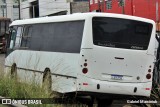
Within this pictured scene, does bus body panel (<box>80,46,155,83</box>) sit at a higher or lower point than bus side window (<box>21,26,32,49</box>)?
lower

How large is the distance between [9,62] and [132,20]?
7.04m

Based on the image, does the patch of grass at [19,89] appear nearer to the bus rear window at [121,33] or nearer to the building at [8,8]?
the bus rear window at [121,33]

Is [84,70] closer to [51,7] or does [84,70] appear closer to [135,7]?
[135,7]

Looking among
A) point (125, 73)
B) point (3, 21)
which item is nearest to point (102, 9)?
point (3, 21)

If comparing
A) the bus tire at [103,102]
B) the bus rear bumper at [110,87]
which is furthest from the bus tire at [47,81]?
the bus tire at [103,102]

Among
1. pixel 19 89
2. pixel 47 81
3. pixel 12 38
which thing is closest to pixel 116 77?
pixel 47 81

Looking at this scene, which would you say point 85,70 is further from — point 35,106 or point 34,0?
point 34,0

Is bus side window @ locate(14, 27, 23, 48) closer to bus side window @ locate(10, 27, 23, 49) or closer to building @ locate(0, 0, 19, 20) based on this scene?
bus side window @ locate(10, 27, 23, 49)

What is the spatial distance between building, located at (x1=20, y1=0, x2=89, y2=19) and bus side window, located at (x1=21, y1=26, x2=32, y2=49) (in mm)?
61641

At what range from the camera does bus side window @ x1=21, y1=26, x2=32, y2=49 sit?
1618cm

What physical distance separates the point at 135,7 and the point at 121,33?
1474 inches

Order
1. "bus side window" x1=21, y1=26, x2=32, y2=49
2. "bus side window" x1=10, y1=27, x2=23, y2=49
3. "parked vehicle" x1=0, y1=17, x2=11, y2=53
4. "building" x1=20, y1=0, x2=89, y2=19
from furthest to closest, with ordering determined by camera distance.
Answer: "building" x1=20, y1=0, x2=89, y2=19 → "parked vehicle" x1=0, y1=17, x2=11, y2=53 → "bus side window" x1=10, y1=27, x2=23, y2=49 → "bus side window" x1=21, y1=26, x2=32, y2=49

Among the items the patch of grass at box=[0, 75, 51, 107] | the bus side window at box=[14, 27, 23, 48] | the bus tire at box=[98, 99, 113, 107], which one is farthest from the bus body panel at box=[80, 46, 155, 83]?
the bus side window at box=[14, 27, 23, 48]

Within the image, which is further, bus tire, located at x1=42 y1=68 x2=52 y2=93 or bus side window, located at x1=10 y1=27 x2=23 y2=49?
bus side window, located at x1=10 y1=27 x2=23 y2=49
